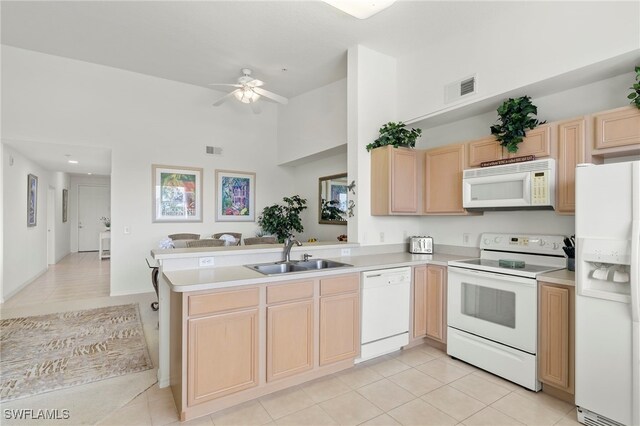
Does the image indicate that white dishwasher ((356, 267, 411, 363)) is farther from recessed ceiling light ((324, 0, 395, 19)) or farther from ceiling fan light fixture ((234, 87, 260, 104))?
ceiling fan light fixture ((234, 87, 260, 104))

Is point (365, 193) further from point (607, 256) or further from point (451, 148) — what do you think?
point (607, 256)

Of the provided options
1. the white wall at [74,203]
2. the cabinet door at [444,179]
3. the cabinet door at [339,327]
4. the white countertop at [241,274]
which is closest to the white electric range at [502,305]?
the white countertop at [241,274]

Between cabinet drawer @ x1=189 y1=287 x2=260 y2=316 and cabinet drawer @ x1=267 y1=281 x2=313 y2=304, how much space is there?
0.11 metres

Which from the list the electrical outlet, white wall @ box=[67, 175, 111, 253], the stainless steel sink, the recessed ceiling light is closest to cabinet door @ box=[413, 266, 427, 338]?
the stainless steel sink

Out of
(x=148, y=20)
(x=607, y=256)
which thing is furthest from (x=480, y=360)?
(x=148, y=20)

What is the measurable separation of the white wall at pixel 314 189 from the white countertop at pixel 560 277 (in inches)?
128

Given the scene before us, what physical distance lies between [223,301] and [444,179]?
2.69 meters

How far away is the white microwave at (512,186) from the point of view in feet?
8.68

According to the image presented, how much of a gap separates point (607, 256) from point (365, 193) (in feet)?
7.45

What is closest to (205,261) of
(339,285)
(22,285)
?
(339,285)

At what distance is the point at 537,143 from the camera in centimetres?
279

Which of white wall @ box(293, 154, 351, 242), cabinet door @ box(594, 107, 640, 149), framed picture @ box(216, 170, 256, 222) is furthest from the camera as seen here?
framed picture @ box(216, 170, 256, 222)

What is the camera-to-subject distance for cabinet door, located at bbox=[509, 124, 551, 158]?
2.72 meters

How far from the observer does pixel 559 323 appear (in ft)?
7.75
